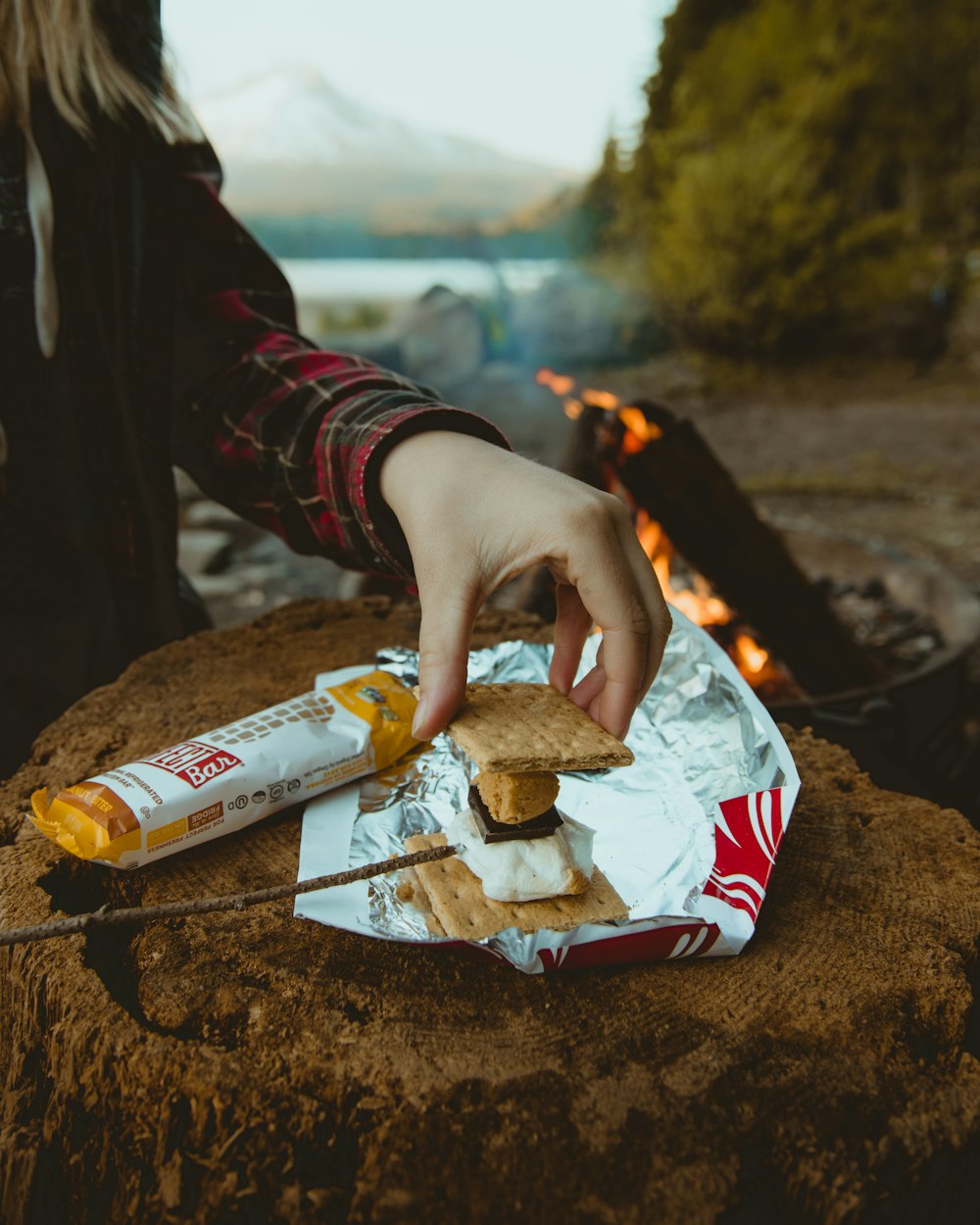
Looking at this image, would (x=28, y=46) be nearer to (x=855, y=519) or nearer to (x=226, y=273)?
(x=226, y=273)

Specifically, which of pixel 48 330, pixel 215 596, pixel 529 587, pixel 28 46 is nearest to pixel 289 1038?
pixel 48 330

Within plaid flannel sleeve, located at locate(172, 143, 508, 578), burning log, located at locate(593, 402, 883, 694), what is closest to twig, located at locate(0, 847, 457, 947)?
plaid flannel sleeve, located at locate(172, 143, 508, 578)

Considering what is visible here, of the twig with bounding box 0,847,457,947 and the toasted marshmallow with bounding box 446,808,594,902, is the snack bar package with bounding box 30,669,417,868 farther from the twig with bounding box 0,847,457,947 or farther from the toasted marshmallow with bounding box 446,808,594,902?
the toasted marshmallow with bounding box 446,808,594,902

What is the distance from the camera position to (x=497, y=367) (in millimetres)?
9758

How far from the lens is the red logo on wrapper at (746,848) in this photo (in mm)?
1104

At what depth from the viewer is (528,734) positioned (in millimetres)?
1135

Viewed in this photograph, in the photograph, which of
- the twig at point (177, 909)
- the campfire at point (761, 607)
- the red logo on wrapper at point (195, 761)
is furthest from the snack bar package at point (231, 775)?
the campfire at point (761, 607)

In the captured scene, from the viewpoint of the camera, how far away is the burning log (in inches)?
98.8

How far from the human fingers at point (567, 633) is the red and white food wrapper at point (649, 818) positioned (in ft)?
0.70

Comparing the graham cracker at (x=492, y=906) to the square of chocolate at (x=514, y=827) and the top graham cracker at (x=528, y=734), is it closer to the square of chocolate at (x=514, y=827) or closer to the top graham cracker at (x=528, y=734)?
the square of chocolate at (x=514, y=827)

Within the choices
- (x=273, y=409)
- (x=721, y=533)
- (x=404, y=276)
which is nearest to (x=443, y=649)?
(x=273, y=409)

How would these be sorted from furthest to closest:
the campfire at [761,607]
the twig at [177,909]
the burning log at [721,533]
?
the burning log at [721,533]
the campfire at [761,607]
the twig at [177,909]

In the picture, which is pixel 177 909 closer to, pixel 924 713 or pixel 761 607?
pixel 761 607

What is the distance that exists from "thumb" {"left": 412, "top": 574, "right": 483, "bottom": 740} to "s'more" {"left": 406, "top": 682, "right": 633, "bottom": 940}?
0.07 meters
